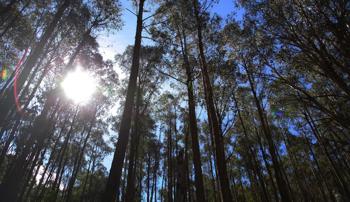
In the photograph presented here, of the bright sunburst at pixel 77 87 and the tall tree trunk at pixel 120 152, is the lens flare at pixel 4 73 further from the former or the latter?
the tall tree trunk at pixel 120 152

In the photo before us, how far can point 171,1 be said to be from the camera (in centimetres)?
1040

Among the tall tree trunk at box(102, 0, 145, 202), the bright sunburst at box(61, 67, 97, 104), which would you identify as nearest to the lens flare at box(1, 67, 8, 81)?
the bright sunburst at box(61, 67, 97, 104)

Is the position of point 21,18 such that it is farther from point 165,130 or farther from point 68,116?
point 165,130

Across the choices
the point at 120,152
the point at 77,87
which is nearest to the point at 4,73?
the point at 77,87

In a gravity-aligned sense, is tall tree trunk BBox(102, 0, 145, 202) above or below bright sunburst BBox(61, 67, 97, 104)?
below

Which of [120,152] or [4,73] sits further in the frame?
[4,73]

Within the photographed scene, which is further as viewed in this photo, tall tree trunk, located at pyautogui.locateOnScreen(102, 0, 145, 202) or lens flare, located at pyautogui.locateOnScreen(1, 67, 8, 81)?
lens flare, located at pyautogui.locateOnScreen(1, 67, 8, 81)

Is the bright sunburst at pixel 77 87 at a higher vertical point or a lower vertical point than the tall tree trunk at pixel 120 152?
higher

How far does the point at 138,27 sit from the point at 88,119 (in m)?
15.3

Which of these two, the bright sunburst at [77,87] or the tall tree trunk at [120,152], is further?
the bright sunburst at [77,87]

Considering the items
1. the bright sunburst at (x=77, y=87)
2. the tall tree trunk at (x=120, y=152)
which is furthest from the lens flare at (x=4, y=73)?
the tall tree trunk at (x=120, y=152)

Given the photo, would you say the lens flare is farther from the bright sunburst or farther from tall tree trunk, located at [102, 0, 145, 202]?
tall tree trunk, located at [102, 0, 145, 202]

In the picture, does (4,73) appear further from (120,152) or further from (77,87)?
(120,152)

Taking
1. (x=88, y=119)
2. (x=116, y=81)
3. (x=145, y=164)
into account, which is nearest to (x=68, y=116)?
(x=88, y=119)
